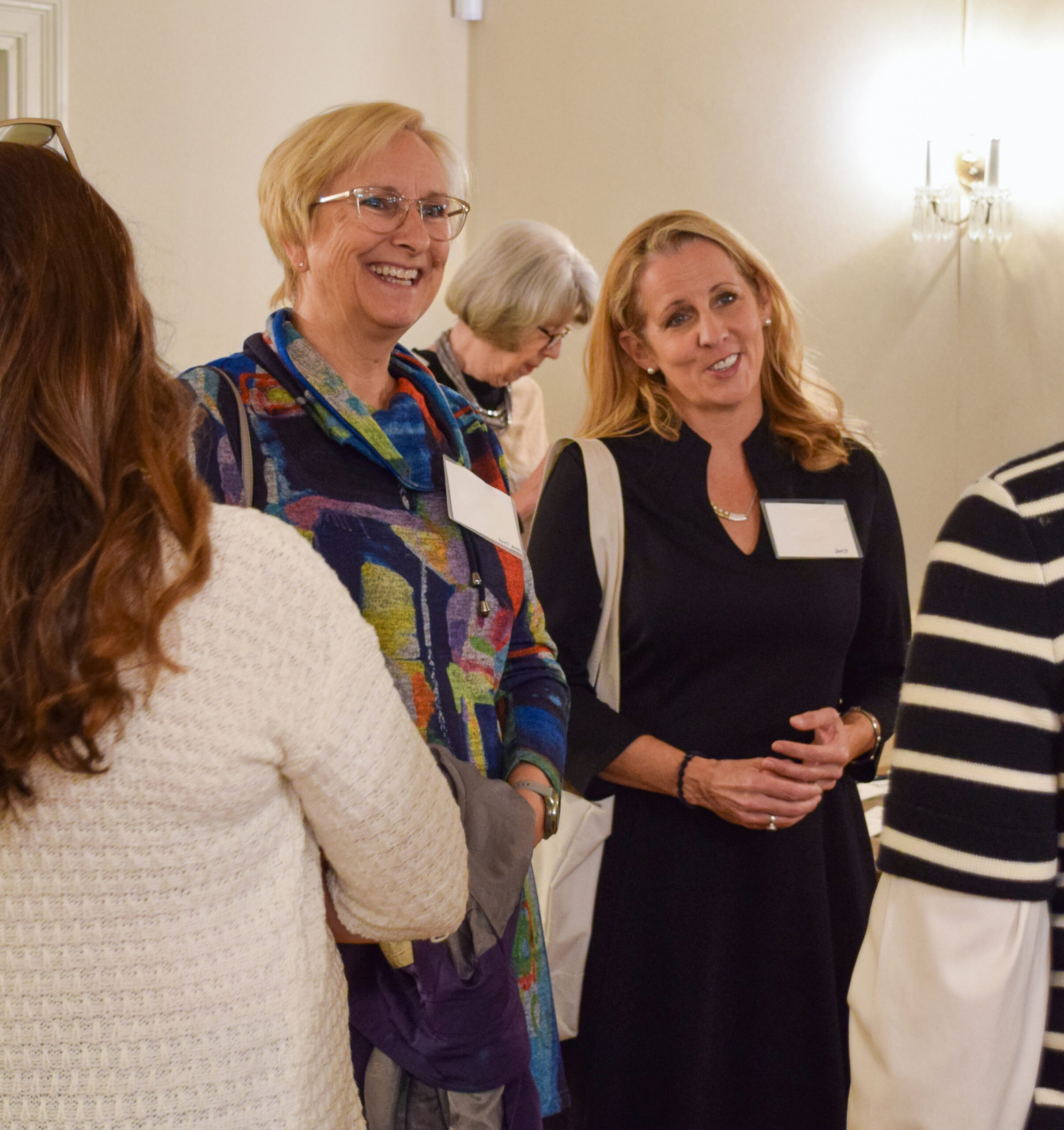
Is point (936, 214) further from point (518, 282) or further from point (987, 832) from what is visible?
point (987, 832)

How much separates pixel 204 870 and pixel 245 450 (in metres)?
0.60

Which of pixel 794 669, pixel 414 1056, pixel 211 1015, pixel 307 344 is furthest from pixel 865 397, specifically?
pixel 211 1015

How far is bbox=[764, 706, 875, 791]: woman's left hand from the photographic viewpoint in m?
1.75

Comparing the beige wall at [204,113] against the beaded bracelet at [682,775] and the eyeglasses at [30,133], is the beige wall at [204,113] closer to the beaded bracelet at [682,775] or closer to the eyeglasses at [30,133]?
the beaded bracelet at [682,775]

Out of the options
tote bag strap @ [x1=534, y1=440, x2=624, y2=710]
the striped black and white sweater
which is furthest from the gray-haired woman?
A: the striped black and white sweater

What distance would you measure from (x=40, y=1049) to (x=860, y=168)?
376cm

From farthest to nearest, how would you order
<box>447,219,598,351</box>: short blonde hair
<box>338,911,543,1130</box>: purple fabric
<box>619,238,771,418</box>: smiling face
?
<box>447,219,598,351</box>: short blonde hair < <box>619,238,771,418</box>: smiling face < <box>338,911,543,1130</box>: purple fabric

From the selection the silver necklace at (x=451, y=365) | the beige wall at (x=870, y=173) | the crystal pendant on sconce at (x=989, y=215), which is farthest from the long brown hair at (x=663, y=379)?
the crystal pendant on sconce at (x=989, y=215)

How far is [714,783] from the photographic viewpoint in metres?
1.74

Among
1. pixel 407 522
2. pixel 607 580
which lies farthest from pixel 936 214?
pixel 407 522

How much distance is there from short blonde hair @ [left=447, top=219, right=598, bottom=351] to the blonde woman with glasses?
1298mm

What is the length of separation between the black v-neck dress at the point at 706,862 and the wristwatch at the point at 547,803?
1.09ft

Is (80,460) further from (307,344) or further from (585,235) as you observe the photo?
(585,235)

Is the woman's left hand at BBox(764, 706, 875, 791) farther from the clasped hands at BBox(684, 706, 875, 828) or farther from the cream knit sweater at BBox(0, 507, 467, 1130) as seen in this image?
the cream knit sweater at BBox(0, 507, 467, 1130)
